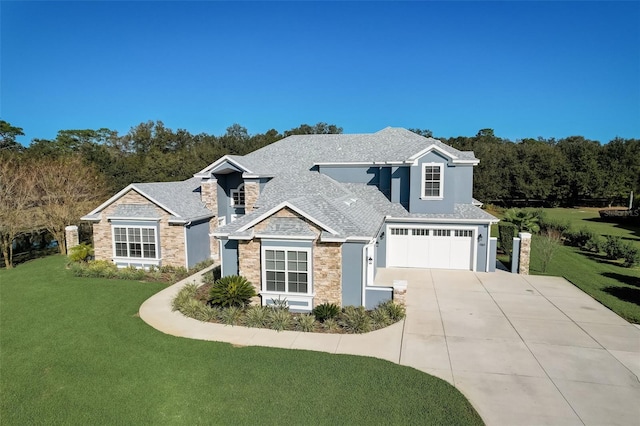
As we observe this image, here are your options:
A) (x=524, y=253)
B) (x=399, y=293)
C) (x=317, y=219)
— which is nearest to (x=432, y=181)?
(x=524, y=253)

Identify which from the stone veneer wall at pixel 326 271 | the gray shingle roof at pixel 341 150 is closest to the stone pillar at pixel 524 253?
the gray shingle roof at pixel 341 150

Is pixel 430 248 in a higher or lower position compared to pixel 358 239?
lower

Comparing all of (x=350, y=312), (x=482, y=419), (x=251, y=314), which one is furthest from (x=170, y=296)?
(x=482, y=419)

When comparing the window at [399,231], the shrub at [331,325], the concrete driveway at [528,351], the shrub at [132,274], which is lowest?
the concrete driveway at [528,351]

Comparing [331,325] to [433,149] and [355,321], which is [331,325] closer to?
[355,321]

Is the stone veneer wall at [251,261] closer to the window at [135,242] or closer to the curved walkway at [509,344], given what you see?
the curved walkway at [509,344]

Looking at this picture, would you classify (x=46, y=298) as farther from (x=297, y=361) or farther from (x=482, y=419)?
(x=482, y=419)
